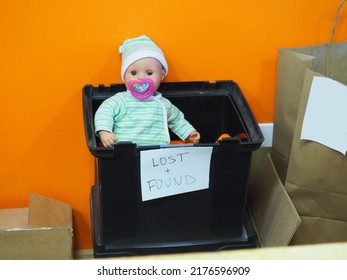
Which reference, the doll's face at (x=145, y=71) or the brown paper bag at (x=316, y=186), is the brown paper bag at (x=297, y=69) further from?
the doll's face at (x=145, y=71)

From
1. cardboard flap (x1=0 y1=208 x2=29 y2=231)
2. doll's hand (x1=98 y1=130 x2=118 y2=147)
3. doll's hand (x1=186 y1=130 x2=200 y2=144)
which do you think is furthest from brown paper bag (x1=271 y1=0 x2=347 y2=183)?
cardboard flap (x1=0 y1=208 x2=29 y2=231)

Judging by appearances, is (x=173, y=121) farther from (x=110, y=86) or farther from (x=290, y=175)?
(x=290, y=175)

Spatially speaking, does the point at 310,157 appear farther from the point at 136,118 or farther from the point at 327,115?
the point at 136,118

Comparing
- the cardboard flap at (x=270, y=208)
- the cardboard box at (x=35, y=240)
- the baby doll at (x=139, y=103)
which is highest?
the baby doll at (x=139, y=103)

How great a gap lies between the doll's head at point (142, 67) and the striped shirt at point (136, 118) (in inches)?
0.9

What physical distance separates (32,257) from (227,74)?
0.65m

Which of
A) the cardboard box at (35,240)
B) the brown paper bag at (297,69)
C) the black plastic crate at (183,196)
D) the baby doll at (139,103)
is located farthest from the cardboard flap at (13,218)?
the brown paper bag at (297,69)

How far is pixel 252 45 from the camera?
3.75 feet

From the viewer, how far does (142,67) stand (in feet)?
3.35

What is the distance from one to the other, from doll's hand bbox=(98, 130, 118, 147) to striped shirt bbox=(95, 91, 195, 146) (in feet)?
0.07

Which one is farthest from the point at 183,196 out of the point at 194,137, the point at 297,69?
the point at 297,69

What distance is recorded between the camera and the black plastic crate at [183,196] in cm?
94

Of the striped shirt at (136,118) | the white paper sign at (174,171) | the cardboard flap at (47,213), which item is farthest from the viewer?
the cardboard flap at (47,213)
